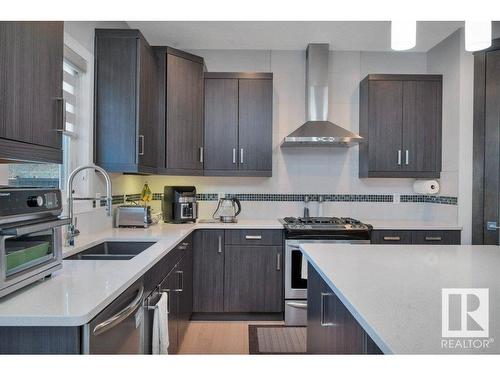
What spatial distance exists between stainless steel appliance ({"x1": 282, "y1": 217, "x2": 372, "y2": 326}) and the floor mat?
0.13 m

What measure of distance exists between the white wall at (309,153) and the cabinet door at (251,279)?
725 millimetres

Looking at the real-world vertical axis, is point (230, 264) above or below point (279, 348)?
above

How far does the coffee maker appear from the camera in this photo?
333cm

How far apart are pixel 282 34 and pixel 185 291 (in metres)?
2.51

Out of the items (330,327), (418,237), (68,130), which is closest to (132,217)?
(68,130)

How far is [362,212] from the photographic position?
3.86 meters

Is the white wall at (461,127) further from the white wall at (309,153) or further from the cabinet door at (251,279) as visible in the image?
the cabinet door at (251,279)


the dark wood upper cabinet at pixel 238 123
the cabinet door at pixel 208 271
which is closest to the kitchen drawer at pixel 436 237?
the dark wood upper cabinet at pixel 238 123

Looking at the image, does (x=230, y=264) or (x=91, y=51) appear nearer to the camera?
(x=91, y=51)

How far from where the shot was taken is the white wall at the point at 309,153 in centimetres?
381

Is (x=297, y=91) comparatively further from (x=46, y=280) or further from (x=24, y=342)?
(x=24, y=342)

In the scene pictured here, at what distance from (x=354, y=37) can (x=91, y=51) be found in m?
2.39

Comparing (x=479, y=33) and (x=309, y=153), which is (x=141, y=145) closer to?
(x=309, y=153)

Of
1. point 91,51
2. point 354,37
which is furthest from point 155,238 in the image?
point 354,37
